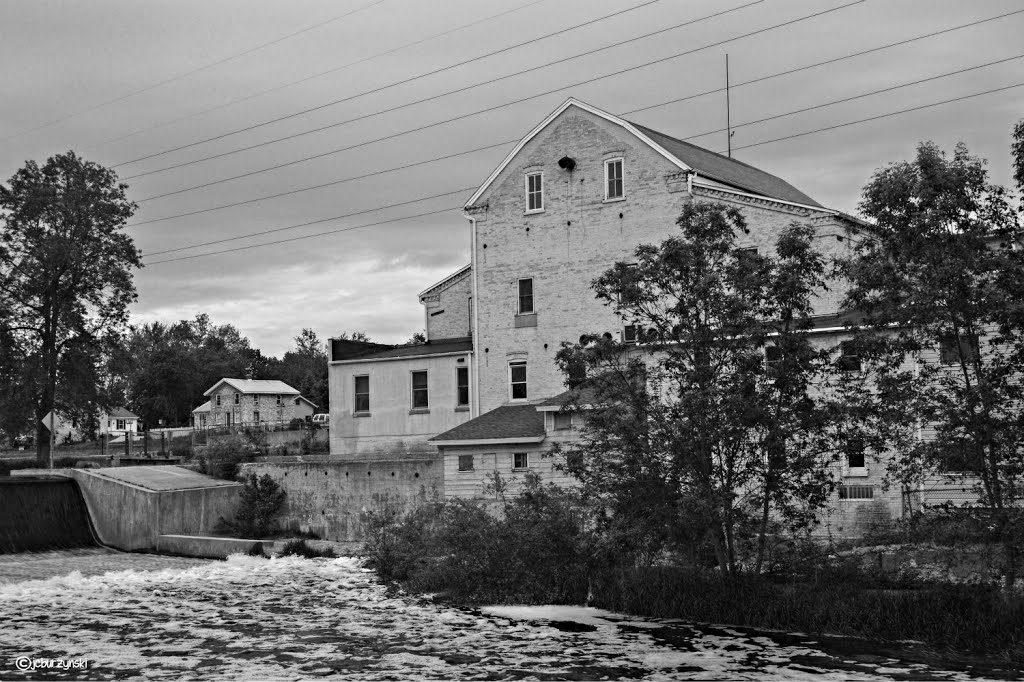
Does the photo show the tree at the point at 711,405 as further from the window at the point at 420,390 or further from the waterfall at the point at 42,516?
the waterfall at the point at 42,516

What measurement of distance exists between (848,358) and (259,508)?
25854 millimetres

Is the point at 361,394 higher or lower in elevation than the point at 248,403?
lower

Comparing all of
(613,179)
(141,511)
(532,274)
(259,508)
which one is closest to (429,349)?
(532,274)

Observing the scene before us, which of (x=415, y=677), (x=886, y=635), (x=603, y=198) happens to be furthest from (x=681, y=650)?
(x=603, y=198)

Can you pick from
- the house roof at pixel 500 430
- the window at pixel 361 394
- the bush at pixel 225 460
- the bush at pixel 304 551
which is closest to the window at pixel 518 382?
the house roof at pixel 500 430

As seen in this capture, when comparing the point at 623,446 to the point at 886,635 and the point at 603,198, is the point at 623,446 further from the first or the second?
the point at 603,198

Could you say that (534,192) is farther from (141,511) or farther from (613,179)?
(141,511)

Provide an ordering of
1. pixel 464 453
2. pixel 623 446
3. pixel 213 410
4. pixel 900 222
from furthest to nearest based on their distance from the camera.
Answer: pixel 213 410 → pixel 464 453 → pixel 623 446 → pixel 900 222

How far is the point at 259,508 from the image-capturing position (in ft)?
130

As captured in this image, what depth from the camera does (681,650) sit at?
19.2 meters

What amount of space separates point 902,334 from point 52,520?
30585mm

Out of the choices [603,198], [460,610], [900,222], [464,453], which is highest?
[603,198]

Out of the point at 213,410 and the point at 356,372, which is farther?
the point at 213,410

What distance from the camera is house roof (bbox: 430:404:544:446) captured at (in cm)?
3366
